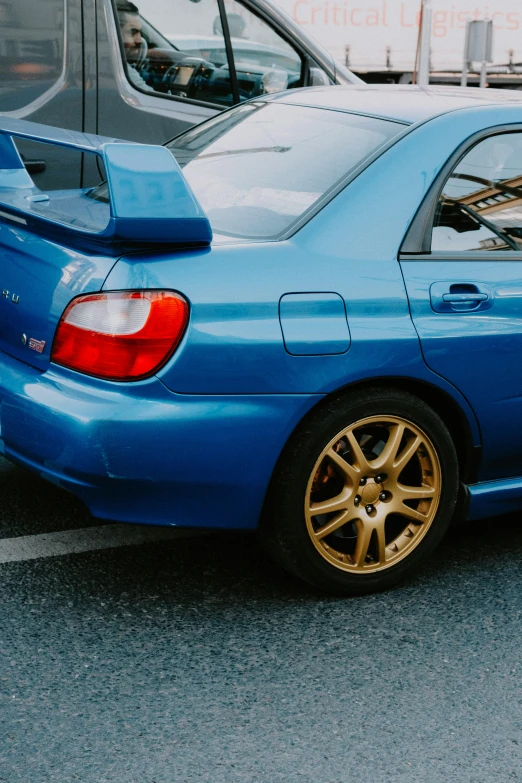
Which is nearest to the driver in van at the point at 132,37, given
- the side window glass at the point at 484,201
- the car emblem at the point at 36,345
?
the side window glass at the point at 484,201

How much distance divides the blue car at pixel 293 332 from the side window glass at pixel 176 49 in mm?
2974

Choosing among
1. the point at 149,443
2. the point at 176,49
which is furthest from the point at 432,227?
the point at 176,49

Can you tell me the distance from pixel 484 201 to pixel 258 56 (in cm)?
365

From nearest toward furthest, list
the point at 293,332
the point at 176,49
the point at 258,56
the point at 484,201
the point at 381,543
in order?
the point at 293,332
the point at 381,543
the point at 484,201
the point at 176,49
the point at 258,56

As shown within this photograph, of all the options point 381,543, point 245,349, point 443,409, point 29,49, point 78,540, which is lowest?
point 78,540

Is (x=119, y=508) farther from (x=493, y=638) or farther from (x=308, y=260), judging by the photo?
(x=493, y=638)

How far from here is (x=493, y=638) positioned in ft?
10.9

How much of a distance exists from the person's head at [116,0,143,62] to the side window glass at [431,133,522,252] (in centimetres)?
347

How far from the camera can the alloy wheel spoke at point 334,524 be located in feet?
11.1

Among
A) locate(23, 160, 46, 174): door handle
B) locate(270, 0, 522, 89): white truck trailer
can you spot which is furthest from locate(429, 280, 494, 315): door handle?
locate(270, 0, 522, 89): white truck trailer

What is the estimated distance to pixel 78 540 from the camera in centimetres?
385

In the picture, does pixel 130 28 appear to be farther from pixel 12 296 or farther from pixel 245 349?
pixel 245 349

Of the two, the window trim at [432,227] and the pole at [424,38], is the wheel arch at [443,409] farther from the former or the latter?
the pole at [424,38]

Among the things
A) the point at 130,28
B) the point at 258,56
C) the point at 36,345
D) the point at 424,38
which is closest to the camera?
the point at 36,345
